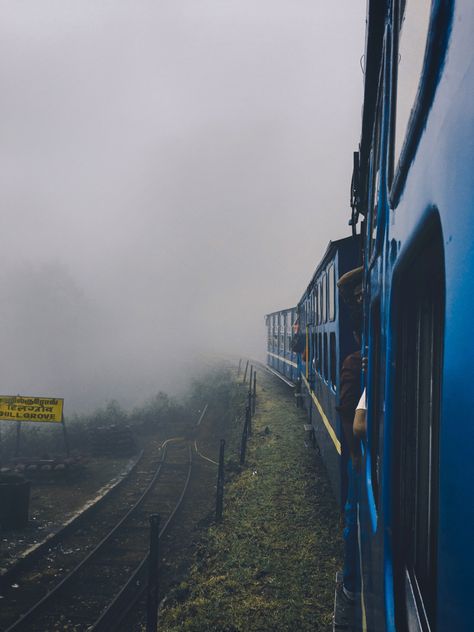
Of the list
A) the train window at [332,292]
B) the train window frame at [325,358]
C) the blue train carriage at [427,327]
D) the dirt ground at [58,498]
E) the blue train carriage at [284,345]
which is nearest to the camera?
the blue train carriage at [427,327]

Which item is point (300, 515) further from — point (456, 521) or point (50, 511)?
point (456, 521)

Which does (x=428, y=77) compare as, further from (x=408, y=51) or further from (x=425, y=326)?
(x=425, y=326)

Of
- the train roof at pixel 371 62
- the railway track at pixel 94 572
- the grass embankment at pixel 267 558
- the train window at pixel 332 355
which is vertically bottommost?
the railway track at pixel 94 572

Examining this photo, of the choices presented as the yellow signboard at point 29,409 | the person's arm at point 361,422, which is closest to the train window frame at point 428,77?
the person's arm at point 361,422

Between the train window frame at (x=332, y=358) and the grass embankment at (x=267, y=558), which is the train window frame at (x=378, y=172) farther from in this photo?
the grass embankment at (x=267, y=558)

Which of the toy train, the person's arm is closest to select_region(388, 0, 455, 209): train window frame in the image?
the toy train

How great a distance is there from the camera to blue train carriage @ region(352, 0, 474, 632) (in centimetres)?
73

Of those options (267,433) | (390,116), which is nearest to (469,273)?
(390,116)

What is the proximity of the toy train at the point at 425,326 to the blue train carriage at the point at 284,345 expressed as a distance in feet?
50.8

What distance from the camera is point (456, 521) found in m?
0.75

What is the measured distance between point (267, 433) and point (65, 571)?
7075 millimetres

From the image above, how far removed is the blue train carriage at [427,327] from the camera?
2.40 ft

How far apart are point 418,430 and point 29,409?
13137 mm

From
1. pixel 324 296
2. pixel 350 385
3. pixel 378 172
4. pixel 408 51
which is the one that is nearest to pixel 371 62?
pixel 378 172
